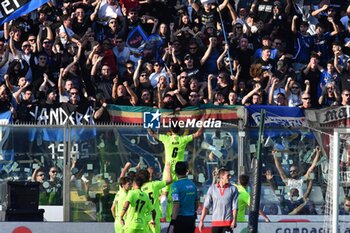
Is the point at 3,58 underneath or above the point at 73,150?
above

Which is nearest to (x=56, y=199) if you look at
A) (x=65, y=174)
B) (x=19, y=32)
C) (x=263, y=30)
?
(x=65, y=174)

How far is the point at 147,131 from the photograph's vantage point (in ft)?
70.3

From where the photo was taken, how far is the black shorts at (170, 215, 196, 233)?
18750 millimetres

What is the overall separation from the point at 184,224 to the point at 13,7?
5.22 m

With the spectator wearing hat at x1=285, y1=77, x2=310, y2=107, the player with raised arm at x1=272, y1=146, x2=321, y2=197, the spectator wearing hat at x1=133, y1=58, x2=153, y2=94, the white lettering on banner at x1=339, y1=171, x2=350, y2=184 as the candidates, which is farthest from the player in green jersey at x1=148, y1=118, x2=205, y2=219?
the spectator wearing hat at x1=285, y1=77, x2=310, y2=107

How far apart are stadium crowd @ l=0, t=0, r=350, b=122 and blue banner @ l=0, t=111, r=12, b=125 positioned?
0.22m

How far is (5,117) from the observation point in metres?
22.7

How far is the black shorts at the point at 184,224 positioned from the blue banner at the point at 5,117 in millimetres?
5117

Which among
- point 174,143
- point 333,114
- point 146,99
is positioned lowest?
point 174,143

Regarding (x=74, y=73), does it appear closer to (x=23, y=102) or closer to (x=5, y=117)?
(x=23, y=102)

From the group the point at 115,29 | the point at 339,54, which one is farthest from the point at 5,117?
the point at 339,54

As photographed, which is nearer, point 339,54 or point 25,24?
point 25,24

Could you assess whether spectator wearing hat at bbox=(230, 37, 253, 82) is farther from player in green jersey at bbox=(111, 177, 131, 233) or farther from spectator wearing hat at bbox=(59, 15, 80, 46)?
player in green jersey at bbox=(111, 177, 131, 233)

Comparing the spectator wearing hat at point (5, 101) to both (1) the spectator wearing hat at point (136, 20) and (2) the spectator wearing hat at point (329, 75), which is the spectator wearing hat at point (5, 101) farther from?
(2) the spectator wearing hat at point (329, 75)
